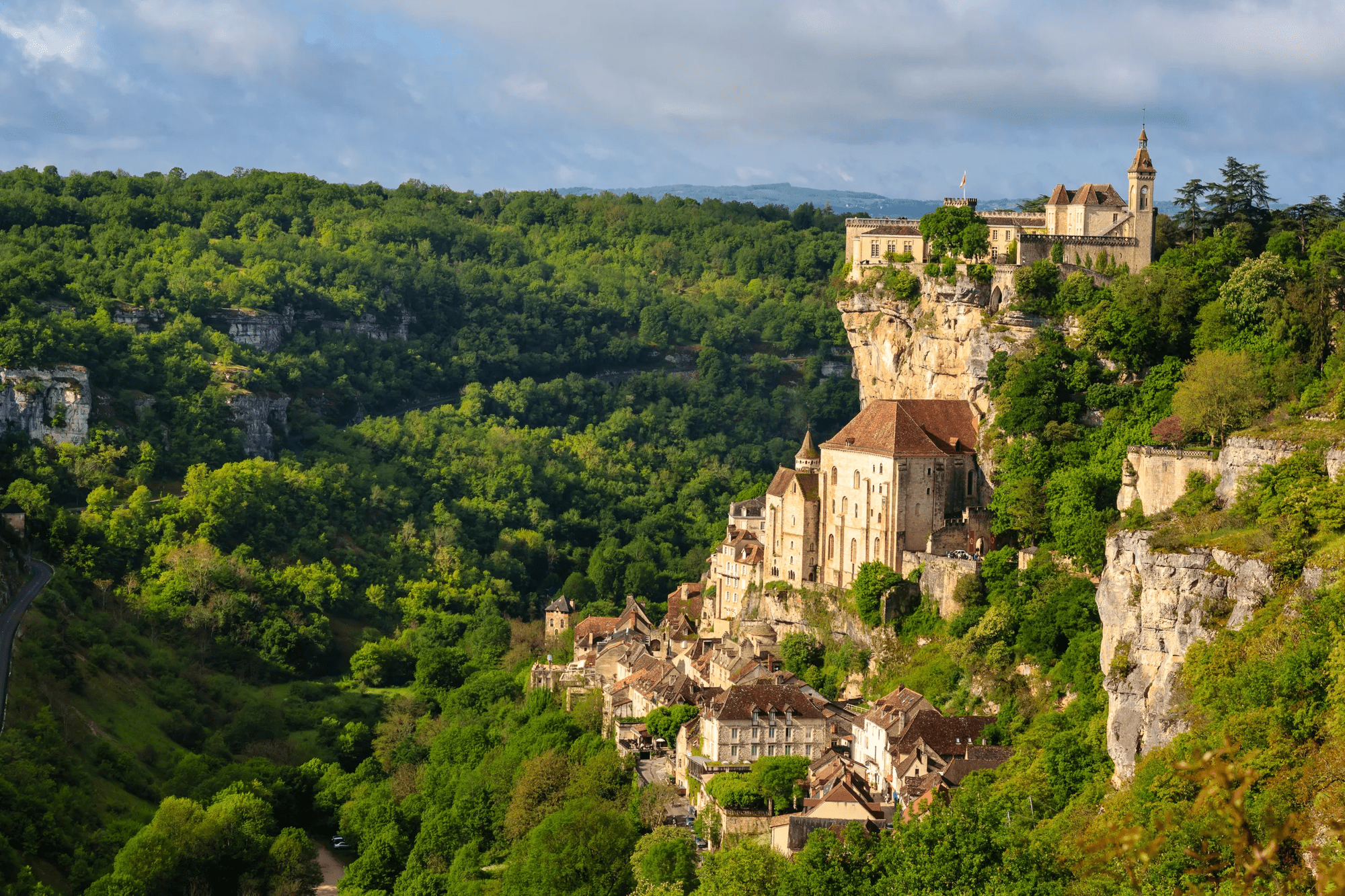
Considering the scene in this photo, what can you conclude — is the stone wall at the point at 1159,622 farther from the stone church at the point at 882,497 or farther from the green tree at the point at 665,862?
the stone church at the point at 882,497

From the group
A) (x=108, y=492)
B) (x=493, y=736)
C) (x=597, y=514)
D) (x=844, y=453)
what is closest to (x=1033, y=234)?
(x=844, y=453)

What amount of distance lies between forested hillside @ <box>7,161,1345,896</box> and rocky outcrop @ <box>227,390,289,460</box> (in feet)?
5.90

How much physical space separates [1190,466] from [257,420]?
82206mm

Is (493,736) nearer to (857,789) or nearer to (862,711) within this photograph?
(862,711)

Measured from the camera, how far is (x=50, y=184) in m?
158

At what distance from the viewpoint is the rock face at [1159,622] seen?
1775 inches

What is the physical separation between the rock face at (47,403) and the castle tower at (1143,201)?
66870 mm

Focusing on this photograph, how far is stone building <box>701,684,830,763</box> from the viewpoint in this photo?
58.0 m

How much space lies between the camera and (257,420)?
121 m

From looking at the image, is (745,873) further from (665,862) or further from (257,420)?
(257,420)

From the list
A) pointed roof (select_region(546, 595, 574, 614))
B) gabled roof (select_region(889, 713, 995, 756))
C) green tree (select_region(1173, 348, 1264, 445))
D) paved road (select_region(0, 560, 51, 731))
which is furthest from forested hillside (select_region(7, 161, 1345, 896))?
pointed roof (select_region(546, 595, 574, 614))

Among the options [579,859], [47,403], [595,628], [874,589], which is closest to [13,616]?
[47,403]

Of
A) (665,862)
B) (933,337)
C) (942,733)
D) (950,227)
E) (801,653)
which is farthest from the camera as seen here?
(950,227)

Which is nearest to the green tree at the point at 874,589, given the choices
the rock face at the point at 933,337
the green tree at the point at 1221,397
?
the rock face at the point at 933,337
